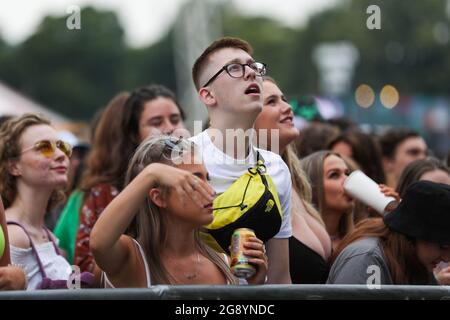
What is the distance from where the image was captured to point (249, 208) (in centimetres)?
423

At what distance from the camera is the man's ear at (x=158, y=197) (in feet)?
14.1

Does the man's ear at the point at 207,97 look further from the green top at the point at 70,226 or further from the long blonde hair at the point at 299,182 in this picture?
the green top at the point at 70,226

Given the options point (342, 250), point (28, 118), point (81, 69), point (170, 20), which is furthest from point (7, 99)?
point (170, 20)

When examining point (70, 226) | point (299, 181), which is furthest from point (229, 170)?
point (70, 226)

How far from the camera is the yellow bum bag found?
424 cm

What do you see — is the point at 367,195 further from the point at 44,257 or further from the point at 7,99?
the point at 7,99

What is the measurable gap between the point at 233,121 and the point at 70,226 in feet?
8.09

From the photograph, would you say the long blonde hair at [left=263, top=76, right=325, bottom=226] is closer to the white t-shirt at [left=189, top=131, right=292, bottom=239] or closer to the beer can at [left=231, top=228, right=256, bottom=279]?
the white t-shirt at [left=189, top=131, right=292, bottom=239]

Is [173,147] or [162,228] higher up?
[173,147]

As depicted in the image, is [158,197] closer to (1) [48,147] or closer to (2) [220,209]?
(2) [220,209]

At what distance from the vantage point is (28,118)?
18.7ft

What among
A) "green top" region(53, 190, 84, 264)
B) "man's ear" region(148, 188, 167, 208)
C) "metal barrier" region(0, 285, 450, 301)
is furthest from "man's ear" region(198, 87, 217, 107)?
"green top" region(53, 190, 84, 264)

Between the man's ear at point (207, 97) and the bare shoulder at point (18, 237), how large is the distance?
130 centimetres

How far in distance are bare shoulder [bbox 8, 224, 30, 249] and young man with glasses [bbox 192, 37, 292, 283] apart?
4.00ft
